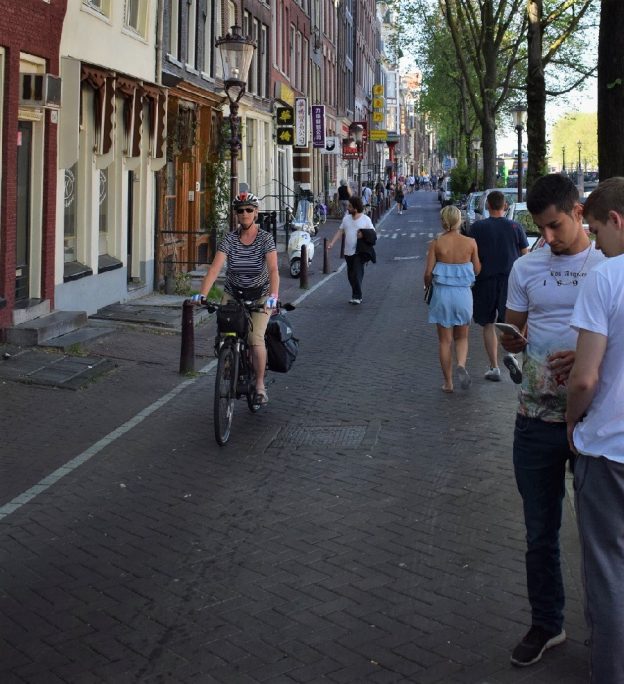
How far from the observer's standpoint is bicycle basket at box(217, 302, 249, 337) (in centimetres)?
914

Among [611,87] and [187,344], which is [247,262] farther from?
[611,87]

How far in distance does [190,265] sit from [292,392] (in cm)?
1265

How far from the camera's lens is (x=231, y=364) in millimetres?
9078

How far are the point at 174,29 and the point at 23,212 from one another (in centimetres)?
919

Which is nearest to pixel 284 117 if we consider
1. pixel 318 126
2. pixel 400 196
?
pixel 318 126

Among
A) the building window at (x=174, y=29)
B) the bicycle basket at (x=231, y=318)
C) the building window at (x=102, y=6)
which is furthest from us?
the building window at (x=174, y=29)

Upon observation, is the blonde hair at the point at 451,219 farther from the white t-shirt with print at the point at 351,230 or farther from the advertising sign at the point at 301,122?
the advertising sign at the point at 301,122

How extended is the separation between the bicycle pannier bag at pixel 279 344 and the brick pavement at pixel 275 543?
0.47 meters

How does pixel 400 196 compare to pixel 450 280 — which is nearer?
pixel 450 280

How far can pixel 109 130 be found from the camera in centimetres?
1661

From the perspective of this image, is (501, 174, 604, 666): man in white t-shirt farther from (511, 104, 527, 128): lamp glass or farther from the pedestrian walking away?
(511, 104, 527, 128): lamp glass

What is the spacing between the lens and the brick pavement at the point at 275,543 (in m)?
4.62

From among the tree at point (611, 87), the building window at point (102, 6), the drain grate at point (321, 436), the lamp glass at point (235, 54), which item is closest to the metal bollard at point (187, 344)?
the drain grate at point (321, 436)

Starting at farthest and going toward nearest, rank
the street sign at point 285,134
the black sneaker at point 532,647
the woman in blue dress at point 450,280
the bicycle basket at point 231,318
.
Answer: the street sign at point 285,134 → the woman in blue dress at point 450,280 → the bicycle basket at point 231,318 → the black sneaker at point 532,647
